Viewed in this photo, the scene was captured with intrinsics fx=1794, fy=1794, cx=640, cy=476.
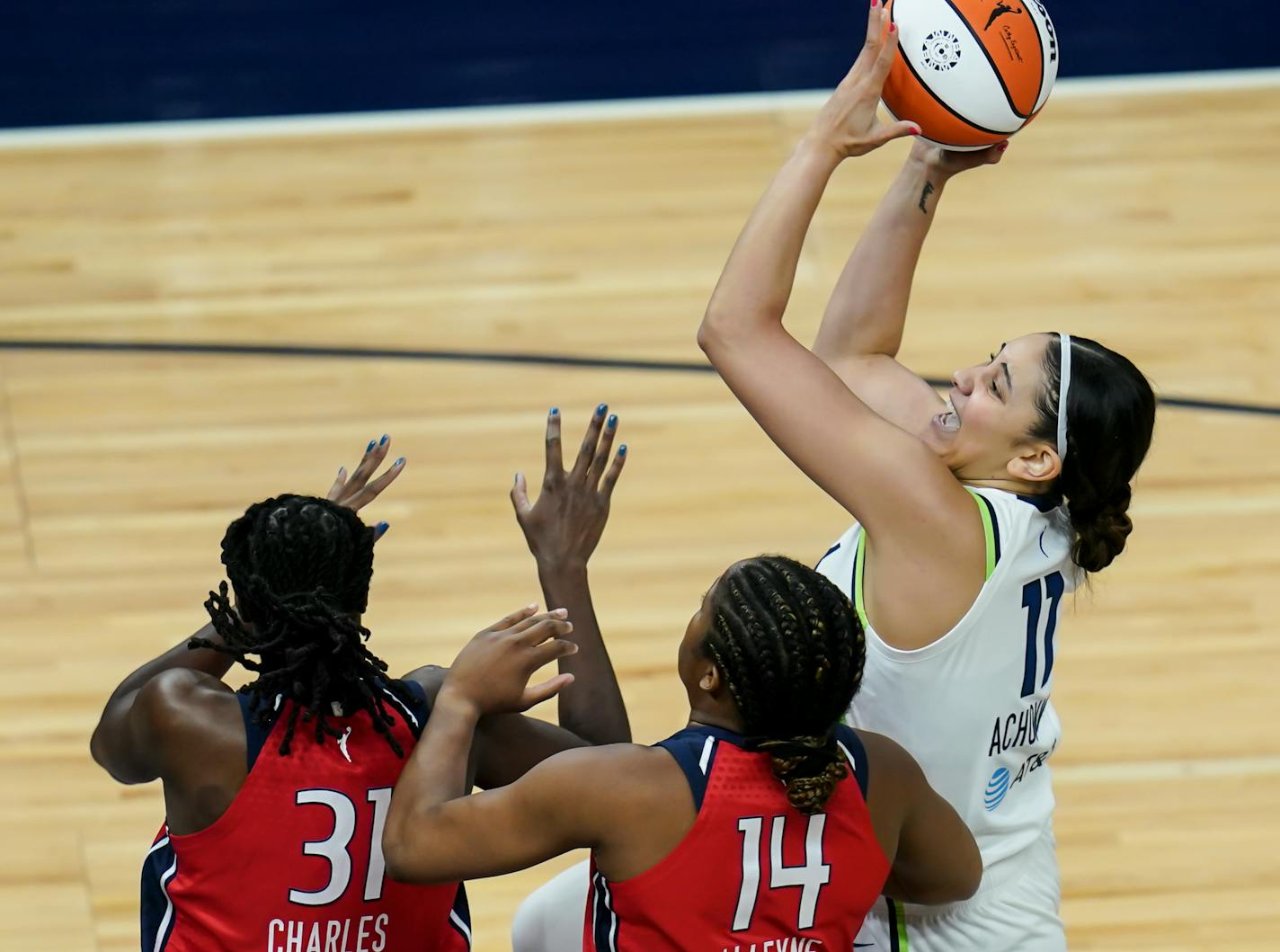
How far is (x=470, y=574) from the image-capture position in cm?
438

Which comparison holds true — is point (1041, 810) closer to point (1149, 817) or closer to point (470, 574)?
point (1149, 817)

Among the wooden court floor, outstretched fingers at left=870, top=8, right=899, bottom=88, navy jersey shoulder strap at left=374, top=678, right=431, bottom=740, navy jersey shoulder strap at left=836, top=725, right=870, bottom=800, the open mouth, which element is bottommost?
the wooden court floor

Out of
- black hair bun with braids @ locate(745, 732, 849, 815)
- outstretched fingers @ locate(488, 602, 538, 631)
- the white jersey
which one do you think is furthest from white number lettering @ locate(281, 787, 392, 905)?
the white jersey

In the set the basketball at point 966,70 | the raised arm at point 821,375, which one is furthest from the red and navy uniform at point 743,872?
the basketball at point 966,70

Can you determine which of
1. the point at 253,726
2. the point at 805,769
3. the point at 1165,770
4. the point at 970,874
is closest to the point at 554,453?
the point at 253,726

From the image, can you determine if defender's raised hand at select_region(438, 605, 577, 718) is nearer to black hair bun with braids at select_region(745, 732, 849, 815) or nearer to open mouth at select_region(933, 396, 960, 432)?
black hair bun with braids at select_region(745, 732, 849, 815)

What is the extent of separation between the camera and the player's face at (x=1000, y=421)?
2.27 metres

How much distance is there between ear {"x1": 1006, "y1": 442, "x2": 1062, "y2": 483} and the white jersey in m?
0.03

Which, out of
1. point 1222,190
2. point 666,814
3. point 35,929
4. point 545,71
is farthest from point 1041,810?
point 545,71

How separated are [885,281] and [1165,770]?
1.67 m

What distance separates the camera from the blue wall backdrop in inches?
254

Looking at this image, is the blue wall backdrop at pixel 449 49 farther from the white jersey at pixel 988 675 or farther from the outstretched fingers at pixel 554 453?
the white jersey at pixel 988 675

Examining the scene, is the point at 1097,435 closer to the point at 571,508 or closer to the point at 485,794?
the point at 571,508

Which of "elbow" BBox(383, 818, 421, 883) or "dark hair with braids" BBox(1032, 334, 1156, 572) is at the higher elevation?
"dark hair with braids" BBox(1032, 334, 1156, 572)
